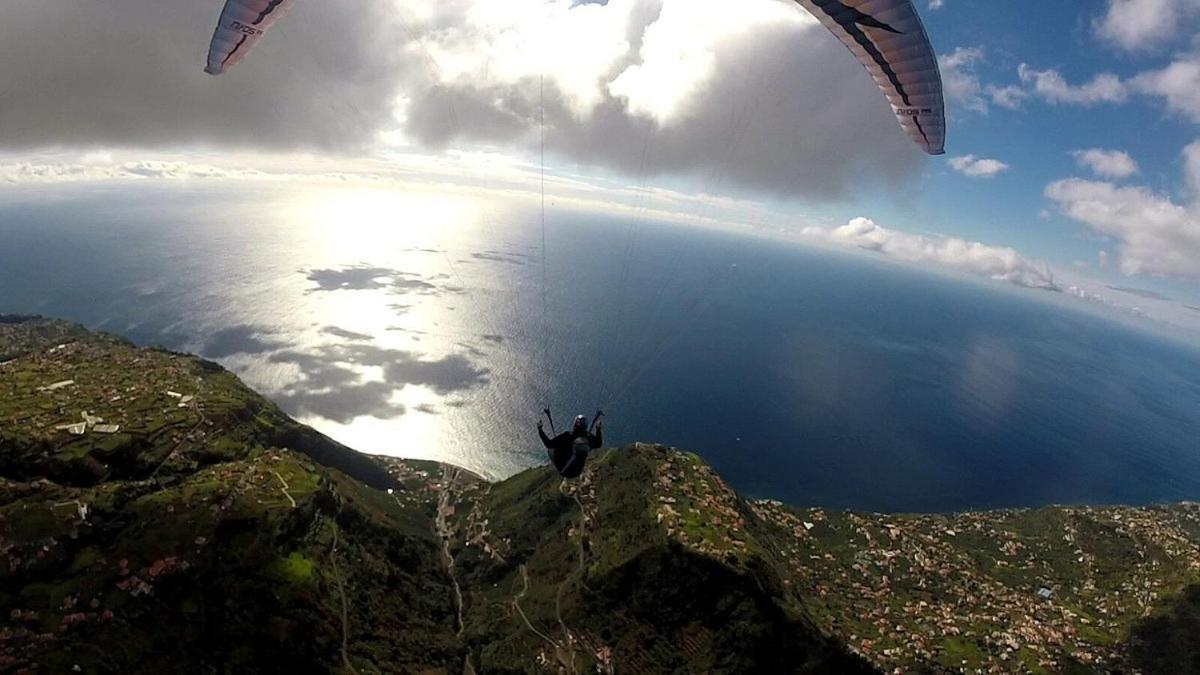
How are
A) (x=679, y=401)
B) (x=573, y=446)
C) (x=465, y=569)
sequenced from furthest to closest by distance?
1. (x=679, y=401)
2. (x=465, y=569)
3. (x=573, y=446)

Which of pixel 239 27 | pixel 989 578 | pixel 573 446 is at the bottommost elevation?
pixel 989 578

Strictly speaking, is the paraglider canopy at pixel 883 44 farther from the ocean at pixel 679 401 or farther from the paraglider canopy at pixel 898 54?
the ocean at pixel 679 401

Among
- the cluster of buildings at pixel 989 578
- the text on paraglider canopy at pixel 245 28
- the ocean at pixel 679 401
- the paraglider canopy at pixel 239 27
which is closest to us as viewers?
the paraglider canopy at pixel 239 27

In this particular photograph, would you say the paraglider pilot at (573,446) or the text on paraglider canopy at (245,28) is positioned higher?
the text on paraglider canopy at (245,28)

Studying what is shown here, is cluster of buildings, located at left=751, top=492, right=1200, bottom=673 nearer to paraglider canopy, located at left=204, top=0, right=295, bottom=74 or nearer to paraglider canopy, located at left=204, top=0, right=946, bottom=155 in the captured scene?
paraglider canopy, located at left=204, top=0, right=946, bottom=155

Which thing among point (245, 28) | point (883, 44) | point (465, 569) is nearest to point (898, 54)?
point (883, 44)

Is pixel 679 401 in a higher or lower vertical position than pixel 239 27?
lower

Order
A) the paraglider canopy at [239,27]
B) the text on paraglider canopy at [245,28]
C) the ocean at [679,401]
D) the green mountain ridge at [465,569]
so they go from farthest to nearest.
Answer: the ocean at [679,401] < the green mountain ridge at [465,569] < the text on paraglider canopy at [245,28] < the paraglider canopy at [239,27]

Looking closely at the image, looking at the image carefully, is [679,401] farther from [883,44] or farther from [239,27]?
[239,27]

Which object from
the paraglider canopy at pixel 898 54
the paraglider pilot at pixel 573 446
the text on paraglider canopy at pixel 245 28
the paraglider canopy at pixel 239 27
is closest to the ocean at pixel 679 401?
the paraglider pilot at pixel 573 446

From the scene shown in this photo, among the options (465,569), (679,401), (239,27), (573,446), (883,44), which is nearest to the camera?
(883,44)
